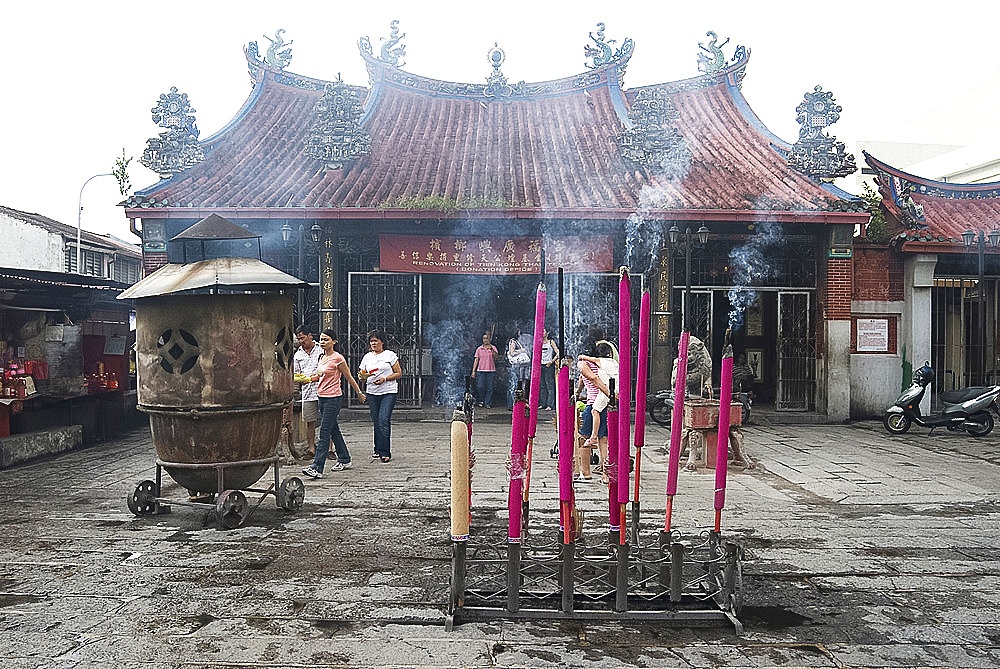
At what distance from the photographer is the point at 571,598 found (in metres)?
Answer: 4.10

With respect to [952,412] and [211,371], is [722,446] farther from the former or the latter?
[952,412]

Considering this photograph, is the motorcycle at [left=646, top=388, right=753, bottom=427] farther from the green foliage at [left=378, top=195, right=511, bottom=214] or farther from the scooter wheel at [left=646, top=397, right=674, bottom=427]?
the green foliage at [left=378, top=195, right=511, bottom=214]

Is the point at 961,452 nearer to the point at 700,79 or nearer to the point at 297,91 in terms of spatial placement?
the point at 700,79

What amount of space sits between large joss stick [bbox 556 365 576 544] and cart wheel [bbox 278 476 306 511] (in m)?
3.11

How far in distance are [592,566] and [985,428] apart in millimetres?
10299

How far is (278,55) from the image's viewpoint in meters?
16.2

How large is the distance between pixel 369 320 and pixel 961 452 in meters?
8.84

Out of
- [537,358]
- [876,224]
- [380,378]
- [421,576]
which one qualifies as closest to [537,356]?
[537,358]

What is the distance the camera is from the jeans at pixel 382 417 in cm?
890

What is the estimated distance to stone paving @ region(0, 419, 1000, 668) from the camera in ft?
12.3

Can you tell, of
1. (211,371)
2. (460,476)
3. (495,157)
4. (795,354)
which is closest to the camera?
(460,476)

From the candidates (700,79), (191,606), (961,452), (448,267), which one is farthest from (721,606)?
(700,79)

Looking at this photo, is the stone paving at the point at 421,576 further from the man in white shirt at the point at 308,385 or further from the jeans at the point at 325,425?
the man in white shirt at the point at 308,385

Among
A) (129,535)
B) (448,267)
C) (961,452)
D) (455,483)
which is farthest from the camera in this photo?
(448,267)
